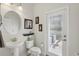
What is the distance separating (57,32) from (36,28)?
1.07 ft

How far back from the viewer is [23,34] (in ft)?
5.50

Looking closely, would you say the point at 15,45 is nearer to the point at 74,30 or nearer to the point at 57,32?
the point at 57,32

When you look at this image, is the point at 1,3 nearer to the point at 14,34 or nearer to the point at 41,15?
the point at 14,34

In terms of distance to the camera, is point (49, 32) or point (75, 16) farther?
point (49, 32)

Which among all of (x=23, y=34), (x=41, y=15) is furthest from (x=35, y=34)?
(x=41, y=15)

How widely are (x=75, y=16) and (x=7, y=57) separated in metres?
1.13

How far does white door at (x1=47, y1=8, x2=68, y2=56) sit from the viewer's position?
1.61 meters

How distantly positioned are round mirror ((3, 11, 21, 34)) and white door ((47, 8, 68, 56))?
1.56 feet

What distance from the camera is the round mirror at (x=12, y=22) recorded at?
1649 millimetres

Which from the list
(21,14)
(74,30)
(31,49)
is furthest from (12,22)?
(74,30)

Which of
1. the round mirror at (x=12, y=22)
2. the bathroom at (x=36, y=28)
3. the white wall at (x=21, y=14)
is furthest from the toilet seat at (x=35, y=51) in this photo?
the round mirror at (x=12, y=22)

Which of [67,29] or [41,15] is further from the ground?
[41,15]

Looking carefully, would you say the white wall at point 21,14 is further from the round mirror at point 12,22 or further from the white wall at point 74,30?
the white wall at point 74,30

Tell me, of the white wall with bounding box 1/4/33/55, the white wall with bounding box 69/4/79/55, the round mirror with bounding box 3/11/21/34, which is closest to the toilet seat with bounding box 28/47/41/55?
the white wall with bounding box 1/4/33/55
